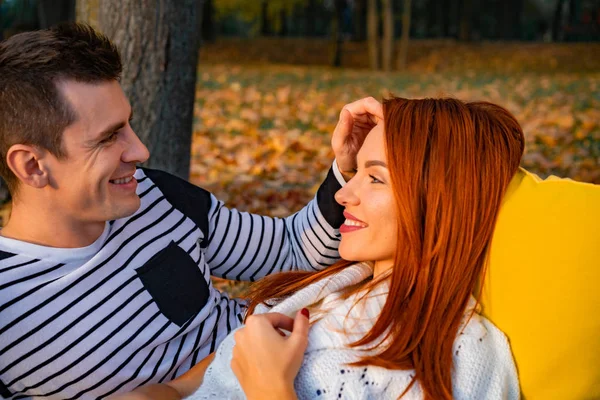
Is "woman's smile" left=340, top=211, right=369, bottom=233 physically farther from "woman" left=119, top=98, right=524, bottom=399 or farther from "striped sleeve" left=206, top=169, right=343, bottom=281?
"striped sleeve" left=206, top=169, right=343, bottom=281

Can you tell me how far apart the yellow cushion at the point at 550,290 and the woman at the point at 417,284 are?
0.05 m

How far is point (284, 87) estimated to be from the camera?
14367 mm

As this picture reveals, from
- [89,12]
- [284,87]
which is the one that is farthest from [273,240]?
[284,87]

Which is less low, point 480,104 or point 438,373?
point 480,104

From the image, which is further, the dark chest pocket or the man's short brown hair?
the dark chest pocket

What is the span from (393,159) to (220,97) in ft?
35.1

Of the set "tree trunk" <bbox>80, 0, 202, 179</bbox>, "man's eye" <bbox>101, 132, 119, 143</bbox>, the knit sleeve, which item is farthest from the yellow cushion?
"tree trunk" <bbox>80, 0, 202, 179</bbox>

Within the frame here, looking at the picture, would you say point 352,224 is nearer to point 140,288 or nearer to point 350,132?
point 350,132

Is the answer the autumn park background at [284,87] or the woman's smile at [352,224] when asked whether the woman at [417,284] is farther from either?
the autumn park background at [284,87]

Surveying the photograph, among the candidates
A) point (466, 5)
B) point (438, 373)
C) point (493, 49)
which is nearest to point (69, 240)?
point (438, 373)

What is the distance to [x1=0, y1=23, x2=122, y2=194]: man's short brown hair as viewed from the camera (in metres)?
2.15

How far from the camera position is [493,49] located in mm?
25281

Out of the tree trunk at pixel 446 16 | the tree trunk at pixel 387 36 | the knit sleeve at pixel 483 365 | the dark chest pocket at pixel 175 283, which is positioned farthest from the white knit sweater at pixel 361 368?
the tree trunk at pixel 446 16

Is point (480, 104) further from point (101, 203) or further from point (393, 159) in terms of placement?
point (101, 203)
